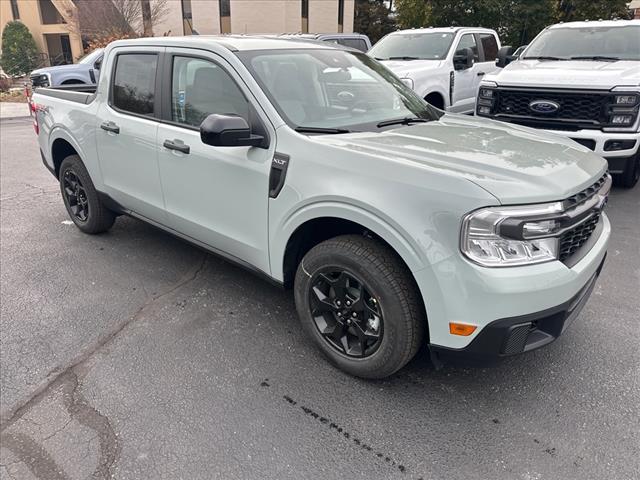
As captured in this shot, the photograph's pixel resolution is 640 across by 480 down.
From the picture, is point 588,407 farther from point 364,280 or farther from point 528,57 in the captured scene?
point 528,57

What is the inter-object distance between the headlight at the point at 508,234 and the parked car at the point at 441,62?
19.0 ft

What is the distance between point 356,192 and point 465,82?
728 cm

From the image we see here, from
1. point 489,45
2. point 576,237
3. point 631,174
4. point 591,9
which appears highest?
point 591,9

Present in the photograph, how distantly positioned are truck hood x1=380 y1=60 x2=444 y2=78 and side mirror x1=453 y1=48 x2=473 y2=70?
36 cm

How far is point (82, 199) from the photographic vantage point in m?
5.00

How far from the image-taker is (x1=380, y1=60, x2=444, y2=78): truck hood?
771 centimetres

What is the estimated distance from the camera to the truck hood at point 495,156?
2.36m

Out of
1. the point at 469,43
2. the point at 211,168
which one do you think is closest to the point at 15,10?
the point at 469,43

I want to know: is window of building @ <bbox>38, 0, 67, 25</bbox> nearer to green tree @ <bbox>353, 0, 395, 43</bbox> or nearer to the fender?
green tree @ <bbox>353, 0, 395, 43</bbox>

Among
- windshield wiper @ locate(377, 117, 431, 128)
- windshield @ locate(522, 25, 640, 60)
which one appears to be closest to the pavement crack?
windshield wiper @ locate(377, 117, 431, 128)

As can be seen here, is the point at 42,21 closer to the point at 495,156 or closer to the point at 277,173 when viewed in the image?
the point at 277,173

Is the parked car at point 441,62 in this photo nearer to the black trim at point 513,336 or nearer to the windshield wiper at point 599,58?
the windshield wiper at point 599,58

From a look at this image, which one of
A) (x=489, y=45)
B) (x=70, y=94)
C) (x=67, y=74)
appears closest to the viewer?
(x=70, y=94)

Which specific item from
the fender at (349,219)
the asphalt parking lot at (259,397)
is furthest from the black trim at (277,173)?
the asphalt parking lot at (259,397)
